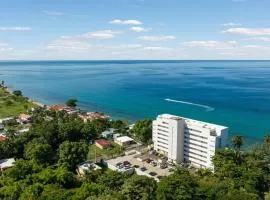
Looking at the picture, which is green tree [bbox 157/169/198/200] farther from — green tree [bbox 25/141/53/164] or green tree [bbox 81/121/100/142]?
green tree [bbox 81/121/100/142]

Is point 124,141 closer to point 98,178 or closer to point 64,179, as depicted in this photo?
point 98,178

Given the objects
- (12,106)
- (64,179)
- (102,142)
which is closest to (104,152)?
(102,142)

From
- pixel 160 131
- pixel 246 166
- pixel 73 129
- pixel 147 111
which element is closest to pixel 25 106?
pixel 147 111

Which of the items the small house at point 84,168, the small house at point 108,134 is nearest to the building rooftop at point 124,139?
the small house at point 108,134

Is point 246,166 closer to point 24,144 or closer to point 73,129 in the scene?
point 73,129

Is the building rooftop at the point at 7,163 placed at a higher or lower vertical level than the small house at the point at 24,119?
lower

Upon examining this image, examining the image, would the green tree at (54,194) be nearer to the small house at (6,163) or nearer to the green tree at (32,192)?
the green tree at (32,192)
